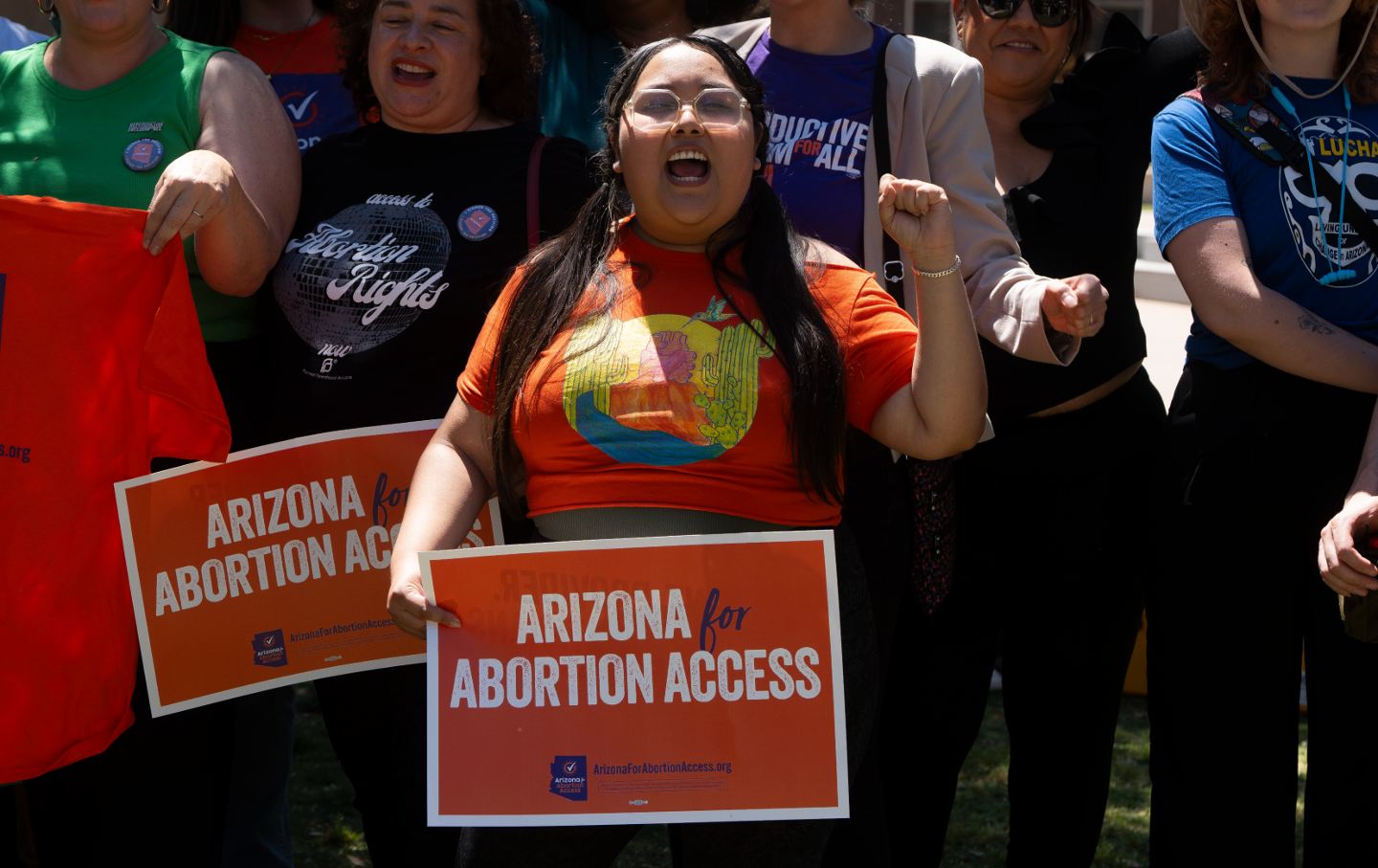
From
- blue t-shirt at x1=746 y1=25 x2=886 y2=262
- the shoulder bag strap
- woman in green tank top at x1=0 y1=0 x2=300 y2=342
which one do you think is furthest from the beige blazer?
woman in green tank top at x1=0 y1=0 x2=300 y2=342

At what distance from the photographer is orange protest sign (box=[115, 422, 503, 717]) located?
3.06 m

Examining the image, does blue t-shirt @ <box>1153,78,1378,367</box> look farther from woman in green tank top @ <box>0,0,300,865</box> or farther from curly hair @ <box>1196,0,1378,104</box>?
woman in green tank top @ <box>0,0,300,865</box>

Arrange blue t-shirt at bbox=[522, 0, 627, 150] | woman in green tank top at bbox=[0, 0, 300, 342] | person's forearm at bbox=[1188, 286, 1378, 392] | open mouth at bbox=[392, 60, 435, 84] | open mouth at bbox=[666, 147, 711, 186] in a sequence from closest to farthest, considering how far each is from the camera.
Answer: open mouth at bbox=[666, 147, 711, 186], person's forearm at bbox=[1188, 286, 1378, 392], woman in green tank top at bbox=[0, 0, 300, 342], open mouth at bbox=[392, 60, 435, 84], blue t-shirt at bbox=[522, 0, 627, 150]

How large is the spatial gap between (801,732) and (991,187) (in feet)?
3.90

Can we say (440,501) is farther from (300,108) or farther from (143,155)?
(300,108)

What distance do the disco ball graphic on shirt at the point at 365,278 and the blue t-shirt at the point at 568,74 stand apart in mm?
738

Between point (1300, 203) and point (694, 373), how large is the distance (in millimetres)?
1205

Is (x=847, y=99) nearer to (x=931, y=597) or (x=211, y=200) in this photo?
(x=931, y=597)

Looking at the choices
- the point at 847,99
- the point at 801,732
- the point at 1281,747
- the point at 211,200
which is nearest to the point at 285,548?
the point at 211,200

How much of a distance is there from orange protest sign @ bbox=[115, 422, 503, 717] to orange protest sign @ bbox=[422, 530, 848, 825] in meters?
0.55

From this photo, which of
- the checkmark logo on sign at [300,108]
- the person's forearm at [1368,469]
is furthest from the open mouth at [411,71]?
the person's forearm at [1368,469]

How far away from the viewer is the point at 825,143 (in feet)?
10.5

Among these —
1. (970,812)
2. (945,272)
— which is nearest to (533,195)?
(945,272)

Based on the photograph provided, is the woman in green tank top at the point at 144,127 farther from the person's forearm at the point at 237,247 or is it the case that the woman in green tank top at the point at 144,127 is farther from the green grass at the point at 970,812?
the green grass at the point at 970,812
